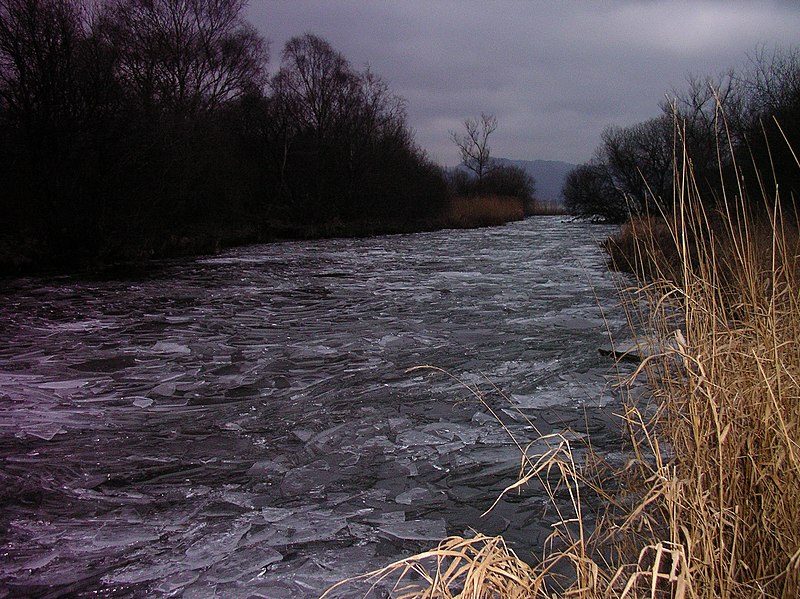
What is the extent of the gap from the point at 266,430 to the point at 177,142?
12.2m

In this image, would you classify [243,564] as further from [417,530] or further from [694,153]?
[694,153]

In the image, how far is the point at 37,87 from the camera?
11.2m

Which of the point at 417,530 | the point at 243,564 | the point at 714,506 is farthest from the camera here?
the point at 417,530

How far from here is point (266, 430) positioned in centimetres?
342

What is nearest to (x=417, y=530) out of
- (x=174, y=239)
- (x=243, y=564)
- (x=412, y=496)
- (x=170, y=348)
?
(x=412, y=496)

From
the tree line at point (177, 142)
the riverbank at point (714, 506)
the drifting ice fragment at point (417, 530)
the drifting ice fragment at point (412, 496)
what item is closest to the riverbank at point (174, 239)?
the tree line at point (177, 142)

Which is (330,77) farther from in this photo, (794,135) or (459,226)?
(794,135)

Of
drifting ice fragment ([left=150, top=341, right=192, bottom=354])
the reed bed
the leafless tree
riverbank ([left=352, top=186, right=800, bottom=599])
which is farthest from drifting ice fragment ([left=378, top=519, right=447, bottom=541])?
the reed bed

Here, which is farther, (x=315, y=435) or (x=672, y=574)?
(x=315, y=435)

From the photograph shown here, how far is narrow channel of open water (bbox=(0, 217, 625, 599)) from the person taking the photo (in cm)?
224

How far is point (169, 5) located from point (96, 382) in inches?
826

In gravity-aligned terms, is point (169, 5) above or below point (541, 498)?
above

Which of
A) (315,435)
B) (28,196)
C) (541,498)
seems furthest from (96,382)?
(28,196)

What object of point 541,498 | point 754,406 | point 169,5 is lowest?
point 541,498
